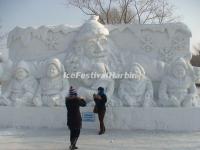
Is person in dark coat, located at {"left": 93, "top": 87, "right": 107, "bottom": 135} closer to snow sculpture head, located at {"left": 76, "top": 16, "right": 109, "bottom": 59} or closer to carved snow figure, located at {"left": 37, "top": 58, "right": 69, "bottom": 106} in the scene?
carved snow figure, located at {"left": 37, "top": 58, "right": 69, "bottom": 106}

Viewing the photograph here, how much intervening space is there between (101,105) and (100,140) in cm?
90

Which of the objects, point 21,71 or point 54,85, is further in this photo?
point 21,71

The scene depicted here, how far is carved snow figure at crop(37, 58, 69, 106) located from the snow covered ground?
30.2 inches

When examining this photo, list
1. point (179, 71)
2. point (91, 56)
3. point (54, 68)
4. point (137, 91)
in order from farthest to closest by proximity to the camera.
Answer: point (91, 56) → point (54, 68) → point (137, 91) → point (179, 71)

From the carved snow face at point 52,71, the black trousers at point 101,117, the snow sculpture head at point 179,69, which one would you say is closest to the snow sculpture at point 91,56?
the carved snow face at point 52,71

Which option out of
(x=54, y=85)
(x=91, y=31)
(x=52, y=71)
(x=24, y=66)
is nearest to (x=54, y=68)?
(x=52, y=71)

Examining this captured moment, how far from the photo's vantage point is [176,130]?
30.5 feet

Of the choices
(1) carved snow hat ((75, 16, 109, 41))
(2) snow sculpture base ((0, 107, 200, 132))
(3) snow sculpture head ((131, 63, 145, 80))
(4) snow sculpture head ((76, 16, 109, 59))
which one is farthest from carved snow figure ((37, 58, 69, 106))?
(3) snow sculpture head ((131, 63, 145, 80))

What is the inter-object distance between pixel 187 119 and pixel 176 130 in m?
0.37

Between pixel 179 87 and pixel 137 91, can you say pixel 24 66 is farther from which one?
pixel 179 87

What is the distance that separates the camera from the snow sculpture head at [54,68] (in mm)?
9789

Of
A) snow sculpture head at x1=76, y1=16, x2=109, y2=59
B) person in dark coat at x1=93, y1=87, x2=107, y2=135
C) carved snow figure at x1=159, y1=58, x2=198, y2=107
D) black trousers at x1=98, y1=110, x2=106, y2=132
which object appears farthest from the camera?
snow sculpture head at x1=76, y1=16, x2=109, y2=59

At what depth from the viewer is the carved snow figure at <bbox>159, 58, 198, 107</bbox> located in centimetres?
942

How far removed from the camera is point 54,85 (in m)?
9.87
